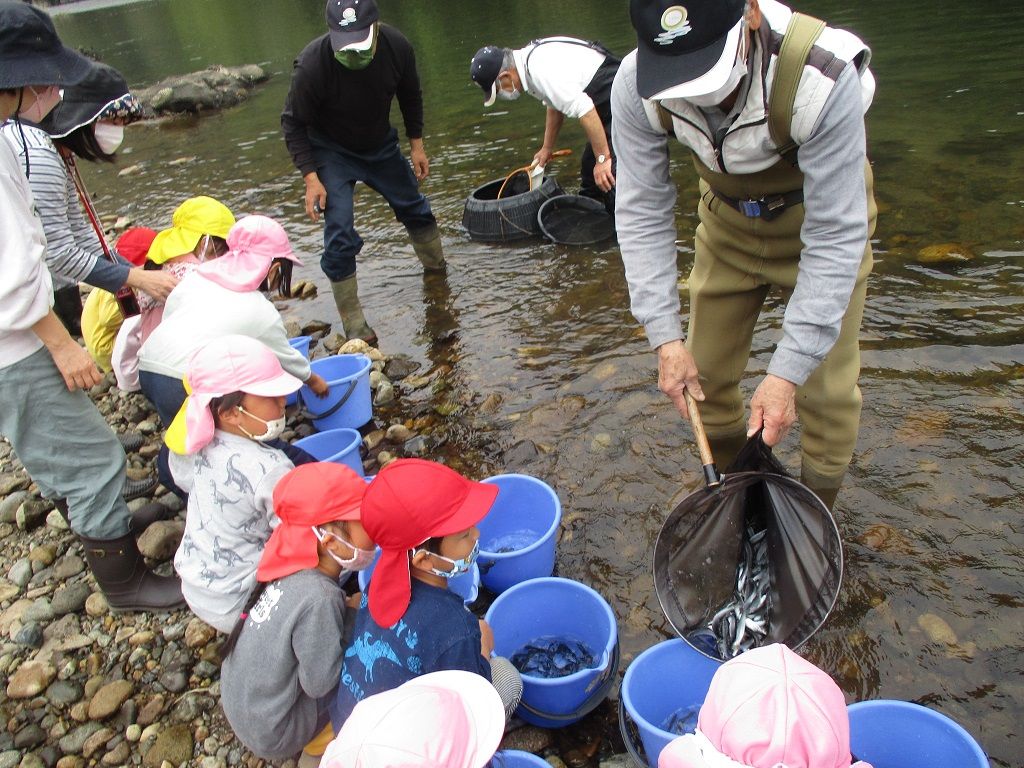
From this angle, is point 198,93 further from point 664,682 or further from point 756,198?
point 664,682

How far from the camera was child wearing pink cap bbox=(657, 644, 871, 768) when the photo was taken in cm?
147

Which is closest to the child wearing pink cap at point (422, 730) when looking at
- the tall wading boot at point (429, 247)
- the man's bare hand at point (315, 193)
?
the man's bare hand at point (315, 193)

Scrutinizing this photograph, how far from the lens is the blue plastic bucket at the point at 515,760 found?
2.02 m

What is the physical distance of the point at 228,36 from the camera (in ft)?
91.2

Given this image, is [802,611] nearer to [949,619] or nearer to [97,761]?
[949,619]

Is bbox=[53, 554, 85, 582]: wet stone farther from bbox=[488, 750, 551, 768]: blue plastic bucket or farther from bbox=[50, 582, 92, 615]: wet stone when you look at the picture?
bbox=[488, 750, 551, 768]: blue plastic bucket

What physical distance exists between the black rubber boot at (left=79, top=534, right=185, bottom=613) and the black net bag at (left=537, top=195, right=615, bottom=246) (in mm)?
4139

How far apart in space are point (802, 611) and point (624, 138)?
1627 millimetres

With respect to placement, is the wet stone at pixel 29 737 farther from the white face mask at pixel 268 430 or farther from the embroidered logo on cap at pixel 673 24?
the embroidered logo on cap at pixel 673 24

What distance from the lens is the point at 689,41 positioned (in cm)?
178

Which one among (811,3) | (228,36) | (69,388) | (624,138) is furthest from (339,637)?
(228,36)

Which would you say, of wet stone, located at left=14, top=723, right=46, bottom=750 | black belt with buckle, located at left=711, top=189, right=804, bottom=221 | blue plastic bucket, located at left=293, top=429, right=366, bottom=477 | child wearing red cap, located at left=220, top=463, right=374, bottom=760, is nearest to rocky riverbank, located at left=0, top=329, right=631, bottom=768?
wet stone, located at left=14, top=723, right=46, bottom=750

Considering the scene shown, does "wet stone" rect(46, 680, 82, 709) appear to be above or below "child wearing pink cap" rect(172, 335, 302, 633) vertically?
below

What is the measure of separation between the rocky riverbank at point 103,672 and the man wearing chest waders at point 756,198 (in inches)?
51.2
